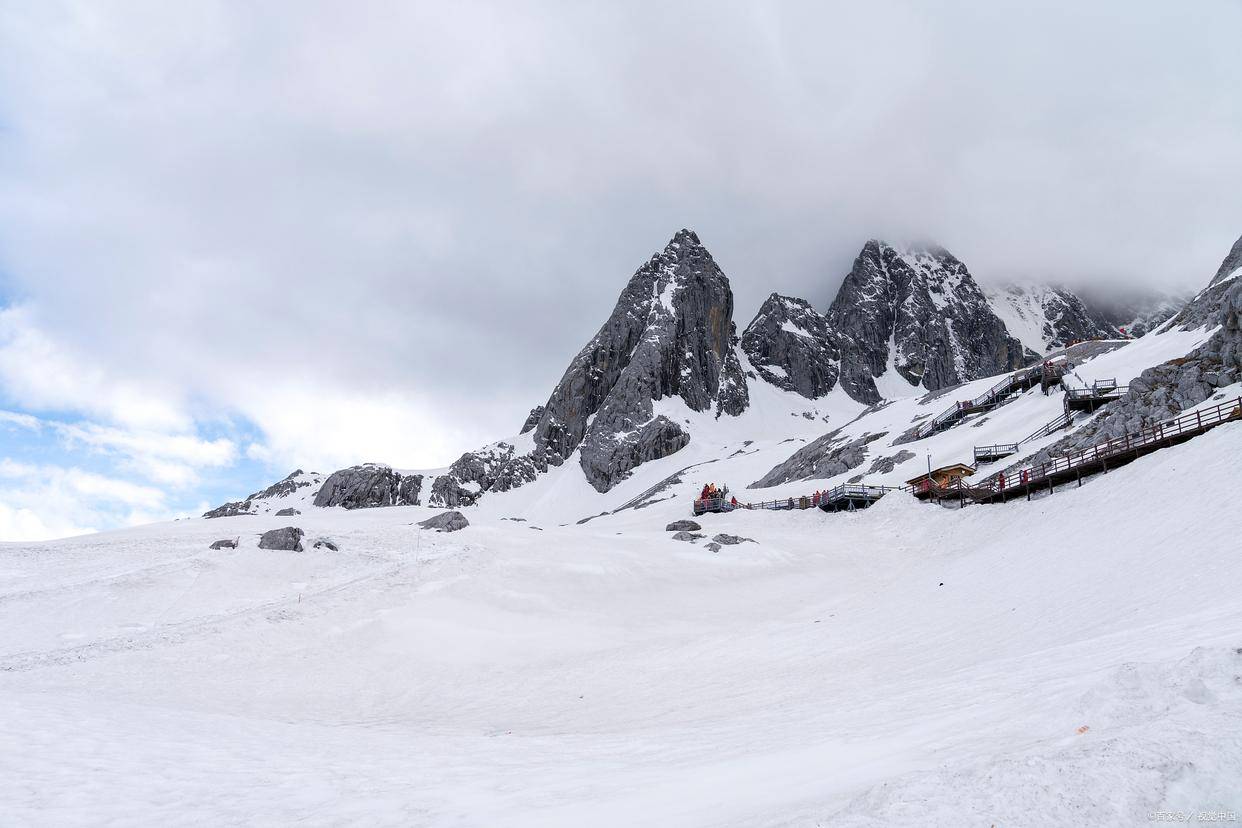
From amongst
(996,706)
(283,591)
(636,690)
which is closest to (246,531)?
(283,591)

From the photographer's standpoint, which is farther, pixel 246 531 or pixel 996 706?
pixel 246 531

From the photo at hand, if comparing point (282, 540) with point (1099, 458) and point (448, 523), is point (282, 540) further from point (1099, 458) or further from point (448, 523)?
point (1099, 458)

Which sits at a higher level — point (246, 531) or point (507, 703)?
point (246, 531)

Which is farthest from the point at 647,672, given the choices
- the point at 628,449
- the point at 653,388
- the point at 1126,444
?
the point at 653,388

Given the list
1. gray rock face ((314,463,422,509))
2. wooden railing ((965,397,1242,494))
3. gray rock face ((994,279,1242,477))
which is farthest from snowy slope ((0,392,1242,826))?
gray rock face ((314,463,422,509))

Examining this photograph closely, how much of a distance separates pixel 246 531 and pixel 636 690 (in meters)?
28.9

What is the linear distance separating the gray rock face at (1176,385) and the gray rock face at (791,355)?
145499 mm

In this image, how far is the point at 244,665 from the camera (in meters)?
20.5

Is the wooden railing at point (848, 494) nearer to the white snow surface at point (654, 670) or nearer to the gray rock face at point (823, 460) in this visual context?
the white snow surface at point (654, 670)

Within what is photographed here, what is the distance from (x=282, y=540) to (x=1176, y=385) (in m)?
46.0

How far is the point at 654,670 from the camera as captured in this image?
1875 cm

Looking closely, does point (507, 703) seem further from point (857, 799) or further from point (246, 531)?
point (246, 531)

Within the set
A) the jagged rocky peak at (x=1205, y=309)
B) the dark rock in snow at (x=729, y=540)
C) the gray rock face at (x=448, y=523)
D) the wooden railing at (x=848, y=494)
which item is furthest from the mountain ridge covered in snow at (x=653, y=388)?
the dark rock in snow at (x=729, y=540)

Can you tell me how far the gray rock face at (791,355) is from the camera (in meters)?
183
